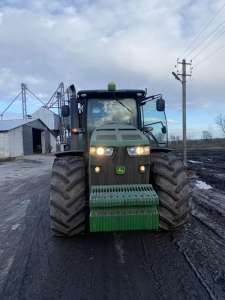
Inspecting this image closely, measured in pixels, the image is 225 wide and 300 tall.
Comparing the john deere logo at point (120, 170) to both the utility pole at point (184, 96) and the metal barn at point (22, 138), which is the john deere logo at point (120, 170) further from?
the metal barn at point (22, 138)

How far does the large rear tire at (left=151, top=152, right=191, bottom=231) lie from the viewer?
6324 mm

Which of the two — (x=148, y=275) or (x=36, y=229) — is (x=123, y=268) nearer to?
(x=148, y=275)

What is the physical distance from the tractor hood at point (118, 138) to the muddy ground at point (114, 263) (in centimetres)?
168

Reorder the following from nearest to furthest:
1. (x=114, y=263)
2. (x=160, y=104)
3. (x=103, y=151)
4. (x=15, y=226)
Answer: (x=114, y=263) < (x=103, y=151) < (x=15, y=226) < (x=160, y=104)

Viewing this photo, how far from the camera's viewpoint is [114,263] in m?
5.62

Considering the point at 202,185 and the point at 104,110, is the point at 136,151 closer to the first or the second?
the point at 104,110

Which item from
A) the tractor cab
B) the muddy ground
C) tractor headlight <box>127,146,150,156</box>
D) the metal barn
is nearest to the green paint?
the muddy ground

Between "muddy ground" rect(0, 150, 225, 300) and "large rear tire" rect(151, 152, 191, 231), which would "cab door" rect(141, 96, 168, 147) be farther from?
"muddy ground" rect(0, 150, 225, 300)

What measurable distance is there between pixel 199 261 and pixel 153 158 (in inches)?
75.5

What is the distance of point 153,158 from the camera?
672 centimetres

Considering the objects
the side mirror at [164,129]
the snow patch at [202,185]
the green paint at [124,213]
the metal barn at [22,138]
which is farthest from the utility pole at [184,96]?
the metal barn at [22,138]

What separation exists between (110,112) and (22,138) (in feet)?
137

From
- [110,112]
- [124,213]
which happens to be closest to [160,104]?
[110,112]

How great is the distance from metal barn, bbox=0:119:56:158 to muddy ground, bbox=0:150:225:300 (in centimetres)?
3822
